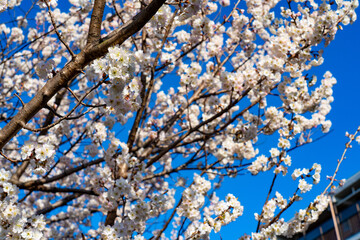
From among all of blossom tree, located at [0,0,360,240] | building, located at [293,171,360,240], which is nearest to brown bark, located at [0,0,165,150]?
blossom tree, located at [0,0,360,240]

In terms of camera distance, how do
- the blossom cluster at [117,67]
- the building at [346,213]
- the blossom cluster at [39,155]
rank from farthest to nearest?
the building at [346,213] < the blossom cluster at [39,155] < the blossom cluster at [117,67]

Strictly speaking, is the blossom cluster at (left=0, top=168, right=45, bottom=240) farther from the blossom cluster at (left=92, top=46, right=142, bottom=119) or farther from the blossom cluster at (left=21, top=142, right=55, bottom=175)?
the blossom cluster at (left=92, top=46, right=142, bottom=119)

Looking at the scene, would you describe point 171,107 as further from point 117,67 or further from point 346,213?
point 346,213

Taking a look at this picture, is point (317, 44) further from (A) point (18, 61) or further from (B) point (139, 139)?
(A) point (18, 61)

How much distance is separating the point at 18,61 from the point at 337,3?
6.19 m

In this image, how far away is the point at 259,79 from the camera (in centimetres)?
419

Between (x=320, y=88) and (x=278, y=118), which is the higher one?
(x=320, y=88)

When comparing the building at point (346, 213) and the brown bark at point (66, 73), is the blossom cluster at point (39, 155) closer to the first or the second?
the brown bark at point (66, 73)

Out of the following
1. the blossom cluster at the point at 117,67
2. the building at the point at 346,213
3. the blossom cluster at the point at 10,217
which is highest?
the building at the point at 346,213

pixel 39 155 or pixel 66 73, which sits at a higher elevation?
pixel 66 73

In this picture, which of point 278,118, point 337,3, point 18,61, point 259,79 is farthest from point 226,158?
point 18,61

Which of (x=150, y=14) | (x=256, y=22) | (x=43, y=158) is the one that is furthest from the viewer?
(x=256, y=22)

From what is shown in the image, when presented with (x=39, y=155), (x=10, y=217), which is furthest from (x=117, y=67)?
(x=10, y=217)

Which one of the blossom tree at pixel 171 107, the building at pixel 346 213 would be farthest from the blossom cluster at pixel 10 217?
the building at pixel 346 213
